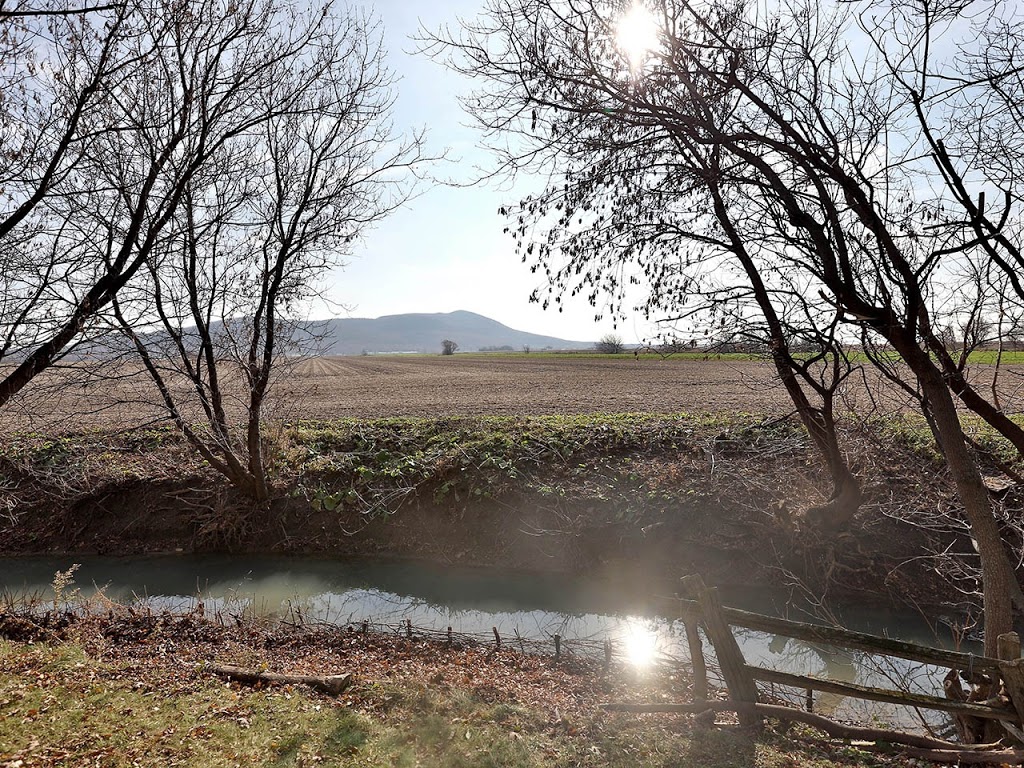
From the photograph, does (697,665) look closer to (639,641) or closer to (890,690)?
(890,690)

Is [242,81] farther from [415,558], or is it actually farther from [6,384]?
[415,558]

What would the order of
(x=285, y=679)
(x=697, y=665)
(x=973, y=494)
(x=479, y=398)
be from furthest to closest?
(x=479, y=398) → (x=285, y=679) → (x=697, y=665) → (x=973, y=494)

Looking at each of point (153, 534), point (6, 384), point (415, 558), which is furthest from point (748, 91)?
point (153, 534)

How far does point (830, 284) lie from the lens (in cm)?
552

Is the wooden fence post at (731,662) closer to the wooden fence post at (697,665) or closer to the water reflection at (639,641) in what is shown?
the wooden fence post at (697,665)

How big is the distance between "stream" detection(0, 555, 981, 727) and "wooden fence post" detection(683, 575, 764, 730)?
210 centimetres

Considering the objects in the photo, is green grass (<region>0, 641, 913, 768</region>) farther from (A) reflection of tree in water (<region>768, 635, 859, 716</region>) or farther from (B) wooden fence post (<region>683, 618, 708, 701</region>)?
(A) reflection of tree in water (<region>768, 635, 859, 716</region>)

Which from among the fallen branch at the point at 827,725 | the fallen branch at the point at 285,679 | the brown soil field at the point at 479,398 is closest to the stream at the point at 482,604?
the fallen branch at the point at 827,725

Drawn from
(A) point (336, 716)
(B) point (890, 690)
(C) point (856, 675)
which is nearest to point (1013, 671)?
(B) point (890, 690)

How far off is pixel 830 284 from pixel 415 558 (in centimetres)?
1030

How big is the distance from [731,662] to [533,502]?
7304 millimetres

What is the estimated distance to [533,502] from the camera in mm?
12945

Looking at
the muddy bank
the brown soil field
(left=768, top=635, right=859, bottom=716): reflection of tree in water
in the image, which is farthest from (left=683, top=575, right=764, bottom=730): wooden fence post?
the muddy bank

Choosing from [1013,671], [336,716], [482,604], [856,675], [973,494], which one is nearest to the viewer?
[1013,671]
